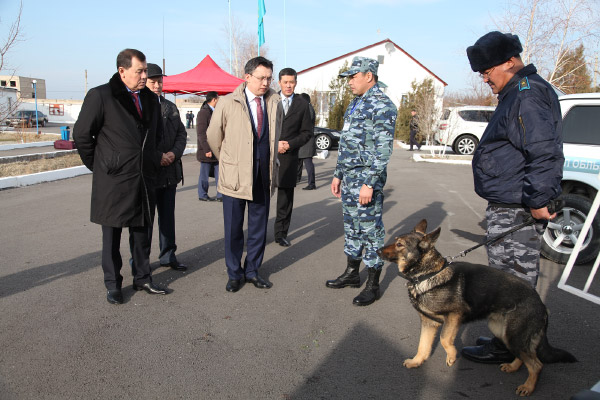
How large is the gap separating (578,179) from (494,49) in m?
3.20

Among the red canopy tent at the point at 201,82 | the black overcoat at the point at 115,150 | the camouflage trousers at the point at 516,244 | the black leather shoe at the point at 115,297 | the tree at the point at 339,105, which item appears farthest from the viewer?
the tree at the point at 339,105

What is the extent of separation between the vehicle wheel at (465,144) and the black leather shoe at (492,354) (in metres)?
16.8

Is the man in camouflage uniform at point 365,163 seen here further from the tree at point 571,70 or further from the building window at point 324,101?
the building window at point 324,101

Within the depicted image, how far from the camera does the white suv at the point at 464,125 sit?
58.3 ft

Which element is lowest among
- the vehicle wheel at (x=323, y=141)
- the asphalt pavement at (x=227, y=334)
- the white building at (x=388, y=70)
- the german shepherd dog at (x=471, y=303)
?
the asphalt pavement at (x=227, y=334)

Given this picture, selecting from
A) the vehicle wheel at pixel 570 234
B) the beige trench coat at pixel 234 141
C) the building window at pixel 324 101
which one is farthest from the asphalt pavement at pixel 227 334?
the building window at pixel 324 101

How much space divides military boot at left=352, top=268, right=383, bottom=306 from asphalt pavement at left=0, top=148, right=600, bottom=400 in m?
0.07

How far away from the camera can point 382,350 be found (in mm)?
3154

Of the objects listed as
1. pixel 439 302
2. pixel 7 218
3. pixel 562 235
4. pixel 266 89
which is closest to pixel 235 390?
pixel 439 302

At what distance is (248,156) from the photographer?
→ 3.97 metres

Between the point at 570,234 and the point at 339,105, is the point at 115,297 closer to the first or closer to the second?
the point at 570,234

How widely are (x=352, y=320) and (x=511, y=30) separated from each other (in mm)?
18422

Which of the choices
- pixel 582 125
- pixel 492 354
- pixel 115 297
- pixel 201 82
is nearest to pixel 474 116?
pixel 201 82

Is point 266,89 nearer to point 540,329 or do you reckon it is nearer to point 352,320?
point 352,320
